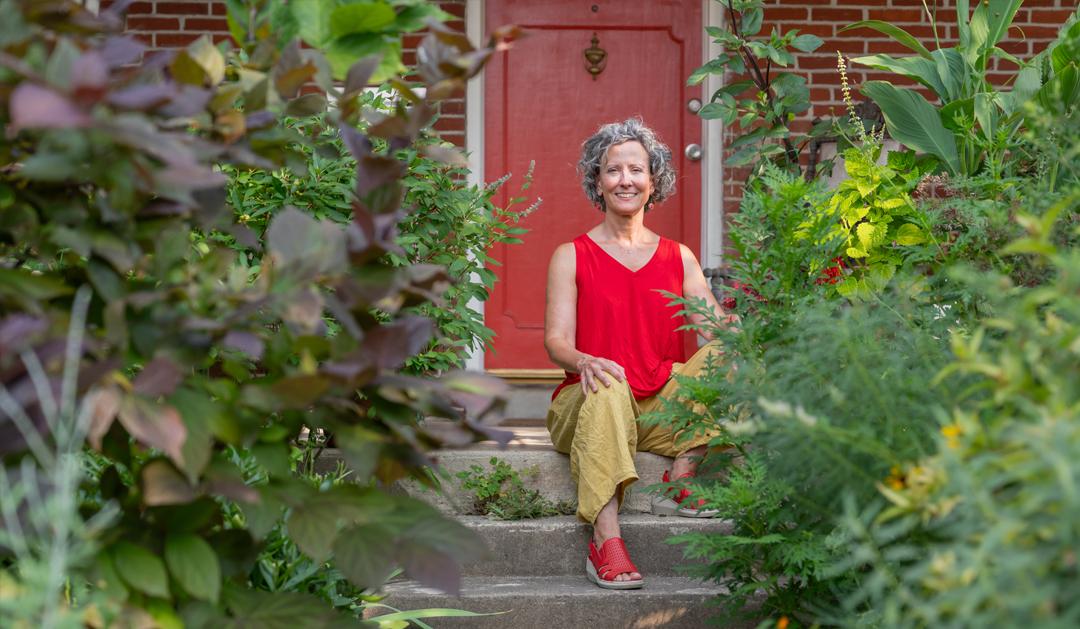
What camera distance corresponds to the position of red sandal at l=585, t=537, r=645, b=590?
9.68 ft

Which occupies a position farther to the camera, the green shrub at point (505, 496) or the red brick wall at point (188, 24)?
the red brick wall at point (188, 24)

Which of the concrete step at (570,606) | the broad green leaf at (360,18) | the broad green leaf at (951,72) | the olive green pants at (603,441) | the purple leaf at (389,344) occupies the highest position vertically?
the broad green leaf at (951,72)

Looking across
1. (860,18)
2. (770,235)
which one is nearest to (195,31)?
(860,18)

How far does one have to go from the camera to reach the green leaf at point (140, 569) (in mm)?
1209

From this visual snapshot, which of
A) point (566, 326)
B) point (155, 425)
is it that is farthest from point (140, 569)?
point (566, 326)

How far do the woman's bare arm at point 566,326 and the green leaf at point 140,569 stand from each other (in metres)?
2.03

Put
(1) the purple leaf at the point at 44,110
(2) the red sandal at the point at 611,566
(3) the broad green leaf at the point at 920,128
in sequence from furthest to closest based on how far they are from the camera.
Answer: (3) the broad green leaf at the point at 920,128 → (2) the red sandal at the point at 611,566 → (1) the purple leaf at the point at 44,110

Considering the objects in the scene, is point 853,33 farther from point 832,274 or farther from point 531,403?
point 832,274

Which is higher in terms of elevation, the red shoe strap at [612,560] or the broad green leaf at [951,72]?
the broad green leaf at [951,72]

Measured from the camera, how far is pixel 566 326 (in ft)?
11.5

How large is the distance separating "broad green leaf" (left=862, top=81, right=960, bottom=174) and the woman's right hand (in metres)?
1.03

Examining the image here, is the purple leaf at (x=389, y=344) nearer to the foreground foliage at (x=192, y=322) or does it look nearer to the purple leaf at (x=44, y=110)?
the foreground foliage at (x=192, y=322)

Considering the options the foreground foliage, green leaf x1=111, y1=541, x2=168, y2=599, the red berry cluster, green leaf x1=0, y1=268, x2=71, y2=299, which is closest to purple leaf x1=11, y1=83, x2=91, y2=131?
the foreground foliage

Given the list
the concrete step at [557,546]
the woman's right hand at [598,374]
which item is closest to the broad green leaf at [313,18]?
the woman's right hand at [598,374]
